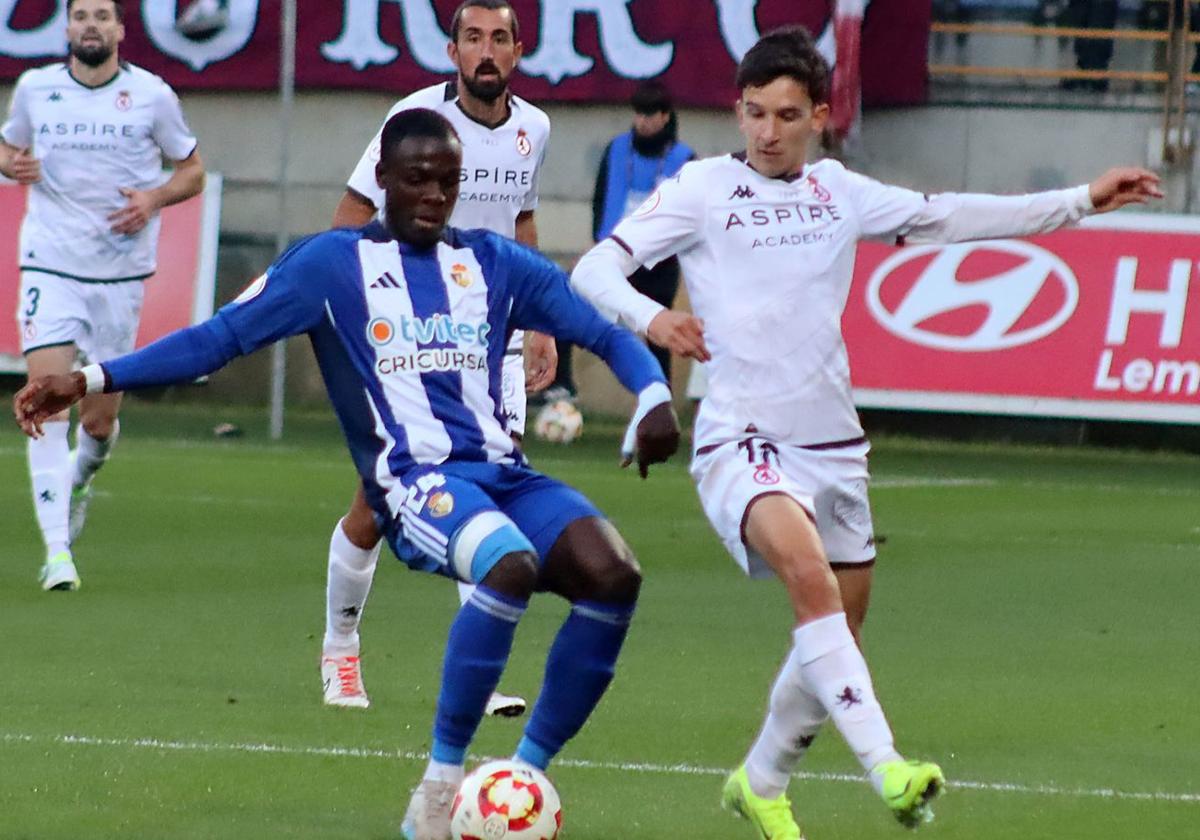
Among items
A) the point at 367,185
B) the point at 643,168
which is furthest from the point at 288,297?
the point at 643,168

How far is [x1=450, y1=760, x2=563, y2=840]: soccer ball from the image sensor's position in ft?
18.2

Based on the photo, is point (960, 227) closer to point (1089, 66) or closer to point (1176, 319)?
point (1176, 319)

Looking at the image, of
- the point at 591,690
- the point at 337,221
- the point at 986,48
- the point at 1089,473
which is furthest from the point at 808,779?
the point at 986,48

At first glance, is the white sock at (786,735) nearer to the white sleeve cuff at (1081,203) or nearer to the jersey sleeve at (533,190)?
the white sleeve cuff at (1081,203)

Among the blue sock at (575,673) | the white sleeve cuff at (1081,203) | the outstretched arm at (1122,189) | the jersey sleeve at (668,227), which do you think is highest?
the outstretched arm at (1122,189)

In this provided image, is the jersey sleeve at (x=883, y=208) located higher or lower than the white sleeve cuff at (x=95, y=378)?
higher

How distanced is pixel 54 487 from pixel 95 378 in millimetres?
4723

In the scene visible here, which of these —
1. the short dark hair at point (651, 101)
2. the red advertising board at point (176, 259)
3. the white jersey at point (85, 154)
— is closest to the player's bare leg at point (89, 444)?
the white jersey at point (85, 154)

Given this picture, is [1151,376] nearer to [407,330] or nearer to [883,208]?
[883,208]

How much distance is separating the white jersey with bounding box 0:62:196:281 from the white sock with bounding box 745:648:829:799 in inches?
225

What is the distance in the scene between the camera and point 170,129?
11.1 m

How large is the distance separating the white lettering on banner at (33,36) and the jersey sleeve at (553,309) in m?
13.7

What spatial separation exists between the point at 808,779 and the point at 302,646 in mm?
2701

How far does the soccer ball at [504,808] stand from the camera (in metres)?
5.56
